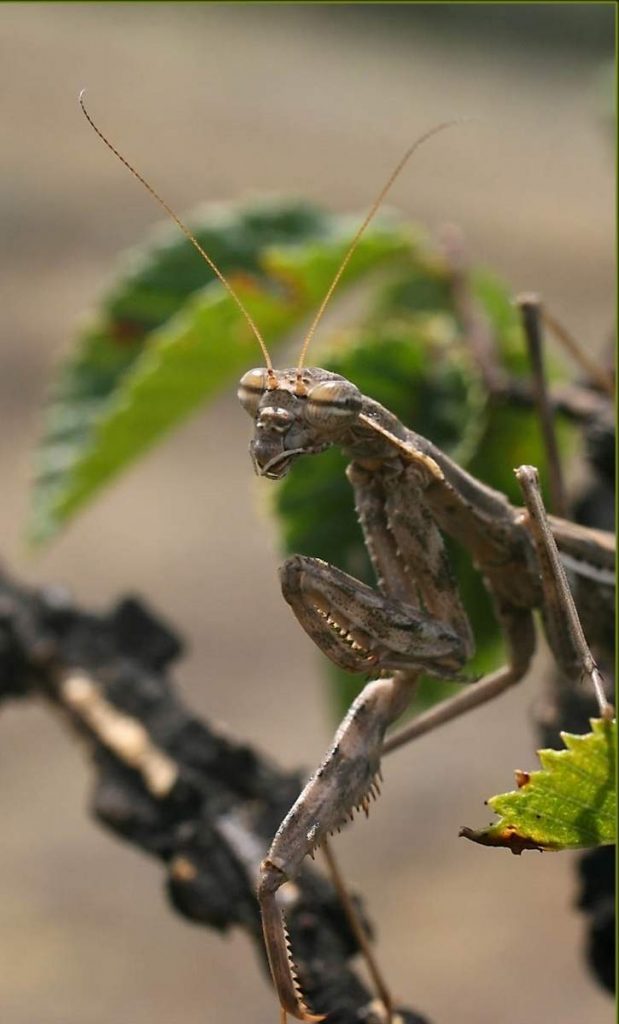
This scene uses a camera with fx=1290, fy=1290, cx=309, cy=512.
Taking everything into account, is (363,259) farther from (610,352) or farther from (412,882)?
(412,882)

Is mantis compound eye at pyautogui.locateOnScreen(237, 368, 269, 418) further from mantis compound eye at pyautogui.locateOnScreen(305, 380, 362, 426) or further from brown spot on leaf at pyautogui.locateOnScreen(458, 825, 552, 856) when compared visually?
brown spot on leaf at pyautogui.locateOnScreen(458, 825, 552, 856)

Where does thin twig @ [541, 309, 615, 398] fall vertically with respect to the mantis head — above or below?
below

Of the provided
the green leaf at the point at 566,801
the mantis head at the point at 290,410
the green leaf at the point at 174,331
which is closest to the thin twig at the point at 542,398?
the green leaf at the point at 174,331

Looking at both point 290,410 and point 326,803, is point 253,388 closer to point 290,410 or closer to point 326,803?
point 290,410

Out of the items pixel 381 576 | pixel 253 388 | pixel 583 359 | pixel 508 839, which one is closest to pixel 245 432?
pixel 583 359

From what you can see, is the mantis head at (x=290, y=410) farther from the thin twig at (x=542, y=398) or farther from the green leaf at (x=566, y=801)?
the thin twig at (x=542, y=398)

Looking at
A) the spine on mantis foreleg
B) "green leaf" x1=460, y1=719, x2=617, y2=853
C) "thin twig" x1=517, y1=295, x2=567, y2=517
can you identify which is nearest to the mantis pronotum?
the spine on mantis foreleg
